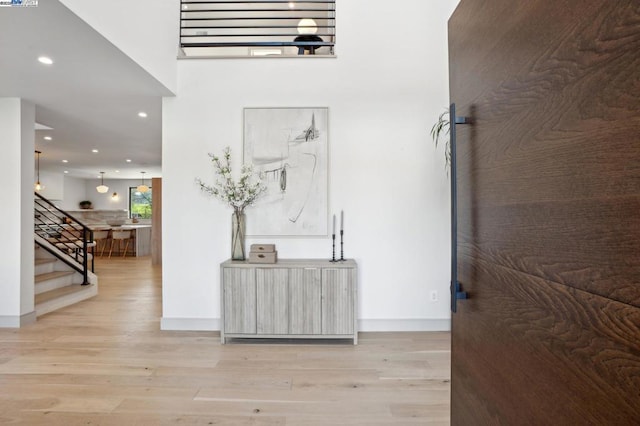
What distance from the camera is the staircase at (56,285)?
405cm

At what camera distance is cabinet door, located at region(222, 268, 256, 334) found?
2.99 m

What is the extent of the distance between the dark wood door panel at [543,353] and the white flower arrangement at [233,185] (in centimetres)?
257

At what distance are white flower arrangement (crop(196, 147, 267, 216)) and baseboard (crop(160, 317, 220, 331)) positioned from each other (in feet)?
3.78

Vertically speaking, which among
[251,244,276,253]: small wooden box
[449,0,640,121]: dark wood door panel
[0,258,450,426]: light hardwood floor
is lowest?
[0,258,450,426]: light hardwood floor

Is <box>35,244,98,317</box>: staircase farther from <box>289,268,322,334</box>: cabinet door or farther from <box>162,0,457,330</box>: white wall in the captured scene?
<box>289,268,322,334</box>: cabinet door

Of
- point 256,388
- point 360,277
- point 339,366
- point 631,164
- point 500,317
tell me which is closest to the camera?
point 631,164

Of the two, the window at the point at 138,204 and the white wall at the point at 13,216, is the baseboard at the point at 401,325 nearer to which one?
the white wall at the point at 13,216

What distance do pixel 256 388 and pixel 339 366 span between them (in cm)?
66

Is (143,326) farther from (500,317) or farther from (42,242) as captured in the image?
(500,317)

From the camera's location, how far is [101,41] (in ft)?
7.64

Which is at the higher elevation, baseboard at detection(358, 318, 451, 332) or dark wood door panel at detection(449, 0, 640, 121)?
dark wood door panel at detection(449, 0, 640, 121)

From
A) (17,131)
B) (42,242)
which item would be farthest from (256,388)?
(42,242)

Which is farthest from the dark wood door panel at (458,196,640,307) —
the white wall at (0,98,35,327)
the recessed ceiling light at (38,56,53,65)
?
the white wall at (0,98,35,327)

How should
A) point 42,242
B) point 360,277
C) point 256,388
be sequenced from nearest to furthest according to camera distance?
1. point 256,388
2. point 360,277
3. point 42,242
